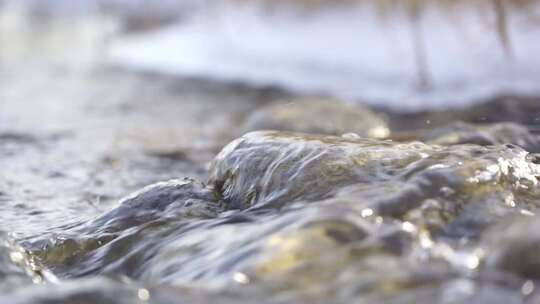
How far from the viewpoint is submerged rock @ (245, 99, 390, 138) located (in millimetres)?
4250

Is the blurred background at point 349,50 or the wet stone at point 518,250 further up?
the wet stone at point 518,250

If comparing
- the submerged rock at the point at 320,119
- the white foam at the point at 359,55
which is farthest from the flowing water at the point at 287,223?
the white foam at the point at 359,55

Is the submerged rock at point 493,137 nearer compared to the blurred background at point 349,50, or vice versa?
the submerged rock at point 493,137

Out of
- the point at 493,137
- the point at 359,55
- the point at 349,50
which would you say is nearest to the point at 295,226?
the point at 493,137

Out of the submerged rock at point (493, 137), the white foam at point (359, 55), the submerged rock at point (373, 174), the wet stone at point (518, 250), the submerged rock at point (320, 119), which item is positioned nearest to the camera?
the wet stone at point (518, 250)

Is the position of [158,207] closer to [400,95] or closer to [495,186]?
[495,186]

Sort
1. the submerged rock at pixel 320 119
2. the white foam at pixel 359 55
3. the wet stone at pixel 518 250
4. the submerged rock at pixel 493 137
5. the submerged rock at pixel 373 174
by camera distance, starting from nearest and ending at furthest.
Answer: the wet stone at pixel 518 250 < the submerged rock at pixel 373 174 < the submerged rock at pixel 493 137 < the submerged rock at pixel 320 119 < the white foam at pixel 359 55

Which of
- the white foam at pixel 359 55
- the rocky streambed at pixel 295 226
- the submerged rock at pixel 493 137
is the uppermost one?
the rocky streambed at pixel 295 226

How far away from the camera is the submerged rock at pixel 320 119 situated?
167 inches

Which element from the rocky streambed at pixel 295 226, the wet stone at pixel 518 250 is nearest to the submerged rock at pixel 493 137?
the rocky streambed at pixel 295 226

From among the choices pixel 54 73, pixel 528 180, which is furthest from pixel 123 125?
pixel 54 73

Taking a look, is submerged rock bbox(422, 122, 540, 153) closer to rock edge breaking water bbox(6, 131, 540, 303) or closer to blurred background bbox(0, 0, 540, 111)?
rock edge breaking water bbox(6, 131, 540, 303)

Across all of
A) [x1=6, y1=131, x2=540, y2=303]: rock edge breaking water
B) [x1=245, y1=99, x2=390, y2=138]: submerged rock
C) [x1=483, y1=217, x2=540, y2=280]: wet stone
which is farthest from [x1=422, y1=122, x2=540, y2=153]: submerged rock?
[x1=483, y1=217, x2=540, y2=280]: wet stone

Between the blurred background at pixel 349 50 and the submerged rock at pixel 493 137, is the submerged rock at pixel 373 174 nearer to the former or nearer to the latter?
the submerged rock at pixel 493 137
